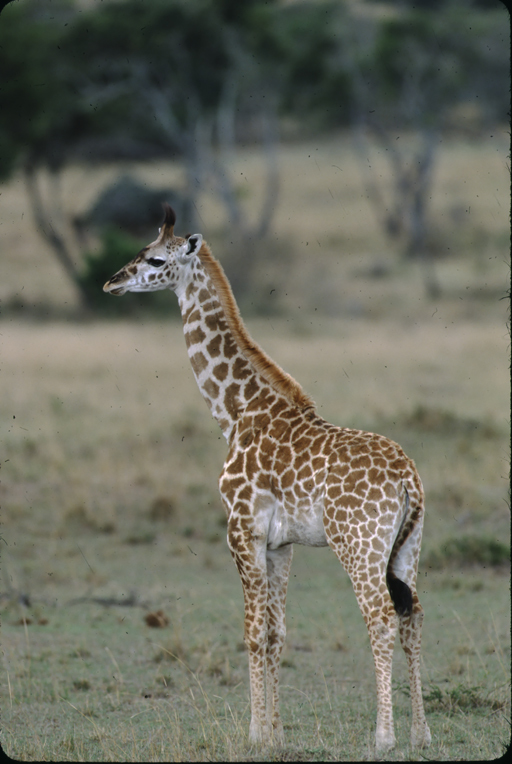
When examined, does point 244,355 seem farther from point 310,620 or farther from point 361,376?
point 361,376

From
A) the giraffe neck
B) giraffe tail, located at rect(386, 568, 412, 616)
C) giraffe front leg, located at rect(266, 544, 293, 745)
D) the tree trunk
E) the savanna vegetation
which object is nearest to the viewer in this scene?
giraffe tail, located at rect(386, 568, 412, 616)

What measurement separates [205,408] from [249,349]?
1067 cm

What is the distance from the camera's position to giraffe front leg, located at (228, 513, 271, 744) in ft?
18.6

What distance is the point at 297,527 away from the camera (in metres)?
5.57

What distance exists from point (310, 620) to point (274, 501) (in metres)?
3.52

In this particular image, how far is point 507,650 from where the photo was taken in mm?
8312

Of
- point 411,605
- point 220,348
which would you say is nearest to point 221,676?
point 411,605

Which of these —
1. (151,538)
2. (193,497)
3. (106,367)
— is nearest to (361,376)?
(106,367)

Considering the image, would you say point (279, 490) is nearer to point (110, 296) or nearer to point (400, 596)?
point (400, 596)

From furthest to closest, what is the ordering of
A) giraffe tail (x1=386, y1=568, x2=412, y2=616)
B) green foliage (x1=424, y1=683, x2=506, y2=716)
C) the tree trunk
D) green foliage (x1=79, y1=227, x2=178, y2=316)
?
the tree trunk < green foliage (x1=79, y1=227, x2=178, y2=316) < green foliage (x1=424, y1=683, x2=506, y2=716) < giraffe tail (x1=386, y1=568, x2=412, y2=616)

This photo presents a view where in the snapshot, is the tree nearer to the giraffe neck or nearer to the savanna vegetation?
the savanna vegetation

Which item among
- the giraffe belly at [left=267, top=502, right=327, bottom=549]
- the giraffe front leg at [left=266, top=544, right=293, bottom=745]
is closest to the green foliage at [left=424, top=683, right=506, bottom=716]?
the giraffe front leg at [left=266, top=544, right=293, bottom=745]

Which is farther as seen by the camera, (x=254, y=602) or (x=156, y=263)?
(x=156, y=263)

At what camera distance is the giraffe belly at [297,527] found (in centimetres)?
548
